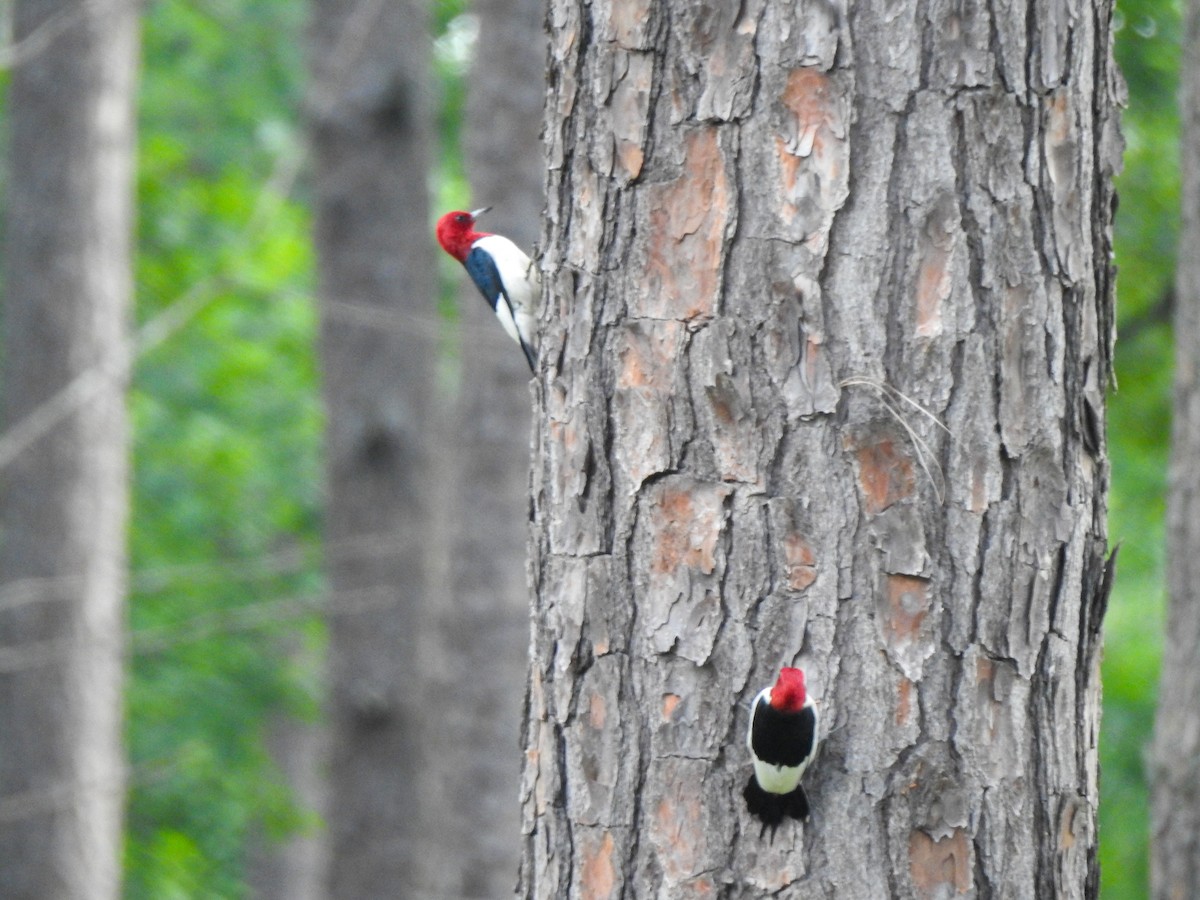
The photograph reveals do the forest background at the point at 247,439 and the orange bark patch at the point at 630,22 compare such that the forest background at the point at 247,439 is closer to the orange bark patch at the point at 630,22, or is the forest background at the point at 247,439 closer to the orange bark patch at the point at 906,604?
the orange bark patch at the point at 630,22

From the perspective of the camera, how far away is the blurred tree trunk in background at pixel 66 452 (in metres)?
7.43

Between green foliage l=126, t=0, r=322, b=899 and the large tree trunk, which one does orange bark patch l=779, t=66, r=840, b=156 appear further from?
green foliage l=126, t=0, r=322, b=899

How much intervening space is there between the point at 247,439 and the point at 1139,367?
25.6 feet

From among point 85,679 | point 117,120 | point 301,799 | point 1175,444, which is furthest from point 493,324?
point 301,799

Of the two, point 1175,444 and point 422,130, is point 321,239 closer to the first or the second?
point 422,130

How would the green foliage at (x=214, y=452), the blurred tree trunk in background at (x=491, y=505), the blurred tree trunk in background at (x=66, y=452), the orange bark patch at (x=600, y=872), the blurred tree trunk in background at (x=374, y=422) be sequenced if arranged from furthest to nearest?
the green foliage at (x=214, y=452), the blurred tree trunk in background at (x=374, y=422), the blurred tree trunk in background at (x=66, y=452), the blurred tree trunk in background at (x=491, y=505), the orange bark patch at (x=600, y=872)

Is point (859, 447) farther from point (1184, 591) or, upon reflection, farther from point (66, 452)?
point (66, 452)

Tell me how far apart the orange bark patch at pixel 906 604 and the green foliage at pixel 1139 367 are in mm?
3677

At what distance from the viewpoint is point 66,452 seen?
24.5 ft

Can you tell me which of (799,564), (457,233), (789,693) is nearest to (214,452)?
(457,233)

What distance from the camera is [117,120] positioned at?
7719 mm

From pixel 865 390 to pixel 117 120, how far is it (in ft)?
21.4

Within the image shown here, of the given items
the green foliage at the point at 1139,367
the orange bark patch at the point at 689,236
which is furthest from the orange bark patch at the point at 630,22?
the green foliage at the point at 1139,367

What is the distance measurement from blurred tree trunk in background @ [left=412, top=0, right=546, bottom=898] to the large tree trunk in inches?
201
